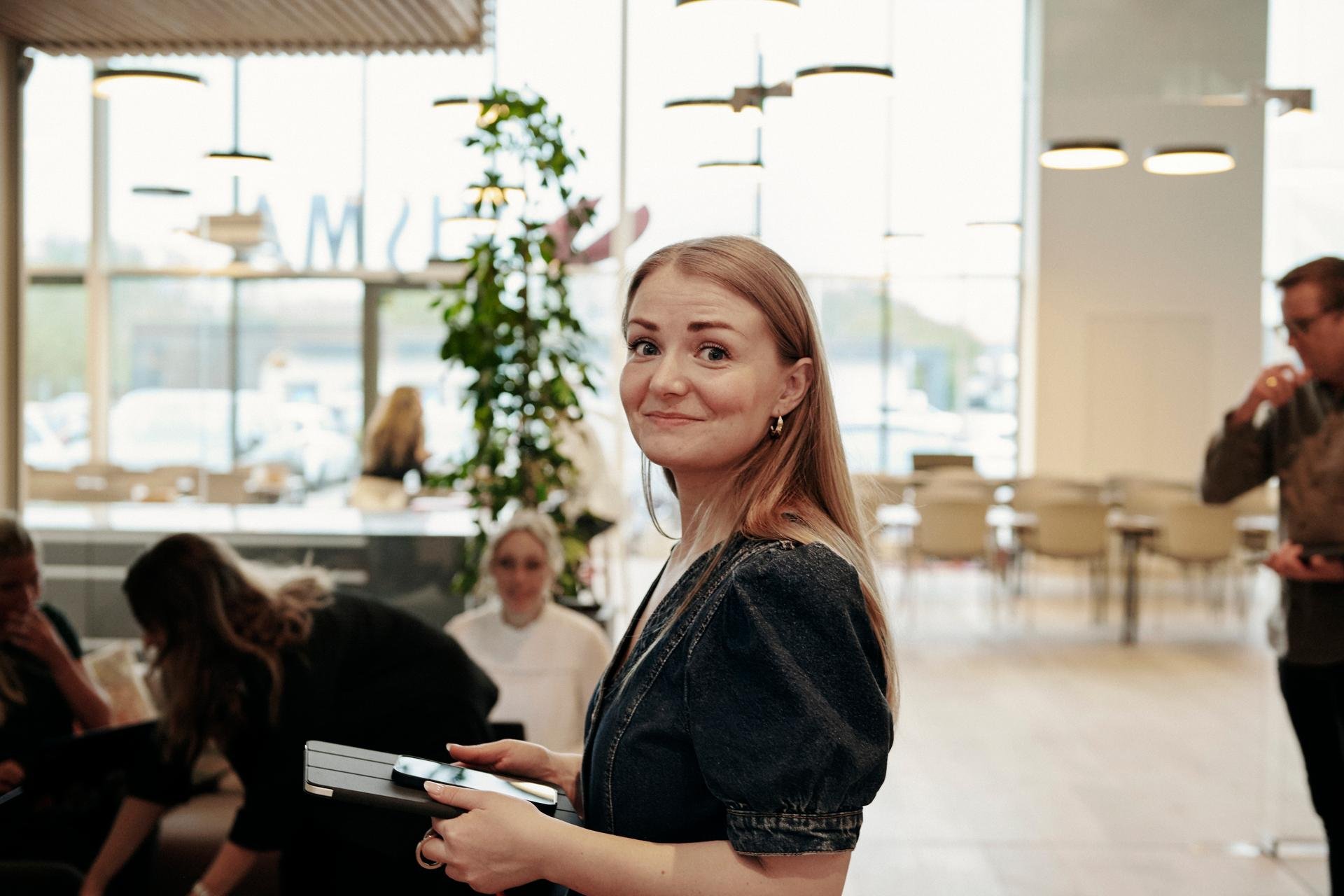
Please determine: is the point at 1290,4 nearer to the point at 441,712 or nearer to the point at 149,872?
the point at 441,712

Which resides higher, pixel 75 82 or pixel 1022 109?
pixel 1022 109

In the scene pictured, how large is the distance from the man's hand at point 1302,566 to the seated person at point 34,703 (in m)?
3.11

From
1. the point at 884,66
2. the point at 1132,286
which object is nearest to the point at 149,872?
the point at 884,66

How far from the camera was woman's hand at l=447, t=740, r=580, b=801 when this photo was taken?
144cm

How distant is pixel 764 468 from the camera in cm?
129

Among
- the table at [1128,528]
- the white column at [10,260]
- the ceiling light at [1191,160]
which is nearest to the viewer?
the white column at [10,260]

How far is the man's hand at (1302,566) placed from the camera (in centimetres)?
327

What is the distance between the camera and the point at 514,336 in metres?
5.08

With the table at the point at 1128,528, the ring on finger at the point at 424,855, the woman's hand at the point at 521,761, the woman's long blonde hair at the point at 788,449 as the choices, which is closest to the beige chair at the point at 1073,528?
the table at the point at 1128,528

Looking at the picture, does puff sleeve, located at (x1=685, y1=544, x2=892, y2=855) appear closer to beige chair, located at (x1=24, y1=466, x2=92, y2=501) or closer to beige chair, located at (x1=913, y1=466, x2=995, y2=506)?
beige chair, located at (x1=24, y1=466, x2=92, y2=501)

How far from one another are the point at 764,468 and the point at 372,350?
10910 mm

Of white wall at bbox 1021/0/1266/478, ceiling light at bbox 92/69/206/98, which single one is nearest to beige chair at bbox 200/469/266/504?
ceiling light at bbox 92/69/206/98

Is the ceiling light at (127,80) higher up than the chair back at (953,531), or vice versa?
the ceiling light at (127,80)

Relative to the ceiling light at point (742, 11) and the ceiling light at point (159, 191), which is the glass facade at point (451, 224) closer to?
the ceiling light at point (159, 191)
